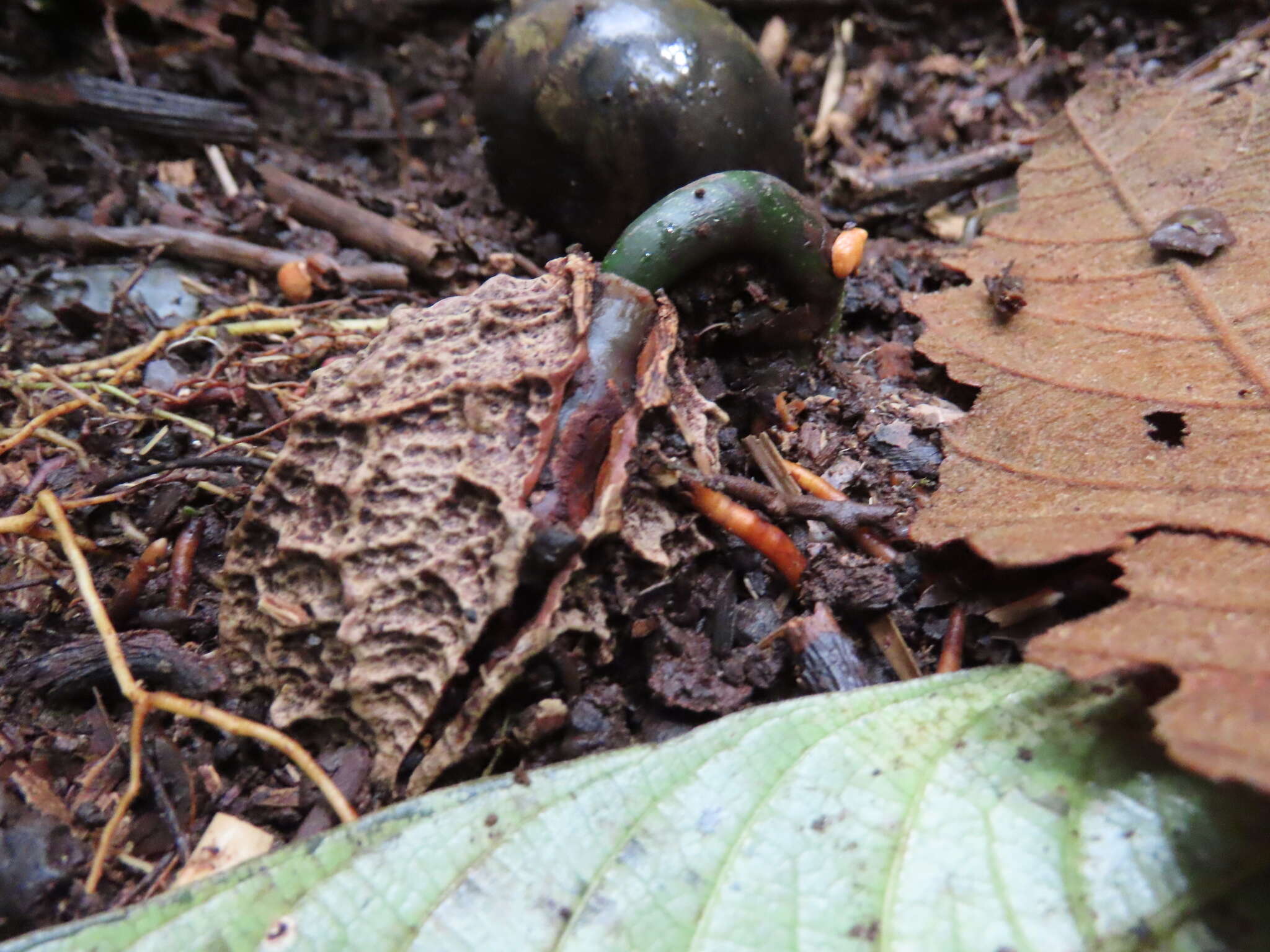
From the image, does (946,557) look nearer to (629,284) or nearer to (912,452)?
(912,452)

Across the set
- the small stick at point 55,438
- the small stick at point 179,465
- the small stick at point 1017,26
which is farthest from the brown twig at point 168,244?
the small stick at point 1017,26

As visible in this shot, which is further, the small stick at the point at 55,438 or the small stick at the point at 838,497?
the small stick at the point at 55,438

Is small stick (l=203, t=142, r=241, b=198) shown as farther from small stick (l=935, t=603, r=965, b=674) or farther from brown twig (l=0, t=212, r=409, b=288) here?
small stick (l=935, t=603, r=965, b=674)

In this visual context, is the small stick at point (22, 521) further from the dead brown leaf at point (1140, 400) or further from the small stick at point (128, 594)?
the dead brown leaf at point (1140, 400)

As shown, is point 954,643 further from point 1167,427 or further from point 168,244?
point 168,244

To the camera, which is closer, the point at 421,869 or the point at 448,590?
the point at 421,869

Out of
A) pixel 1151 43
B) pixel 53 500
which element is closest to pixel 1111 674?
pixel 53 500
